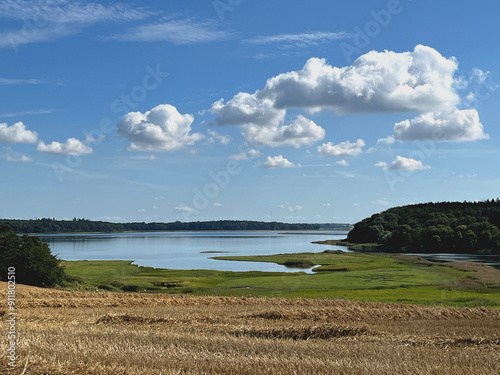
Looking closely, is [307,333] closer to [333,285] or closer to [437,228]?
[333,285]

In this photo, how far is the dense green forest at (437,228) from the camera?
399 feet

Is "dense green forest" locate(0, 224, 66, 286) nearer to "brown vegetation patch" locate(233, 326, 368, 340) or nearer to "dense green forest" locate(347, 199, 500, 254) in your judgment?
"brown vegetation patch" locate(233, 326, 368, 340)

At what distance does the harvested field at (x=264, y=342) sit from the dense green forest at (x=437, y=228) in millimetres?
104598

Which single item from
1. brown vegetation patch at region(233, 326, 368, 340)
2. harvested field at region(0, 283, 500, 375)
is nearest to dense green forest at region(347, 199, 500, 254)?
harvested field at region(0, 283, 500, 375)

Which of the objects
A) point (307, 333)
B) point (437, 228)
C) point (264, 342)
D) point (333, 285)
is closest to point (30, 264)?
point (333, 285)

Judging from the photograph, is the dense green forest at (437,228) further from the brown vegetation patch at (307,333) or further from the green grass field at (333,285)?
the brown vegetation patch at (307,333)

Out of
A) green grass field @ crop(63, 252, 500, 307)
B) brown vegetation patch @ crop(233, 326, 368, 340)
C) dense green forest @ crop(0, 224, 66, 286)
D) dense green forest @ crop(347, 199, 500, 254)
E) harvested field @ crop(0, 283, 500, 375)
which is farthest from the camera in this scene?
dense green forest @ crop(347, 199, 500, 254)

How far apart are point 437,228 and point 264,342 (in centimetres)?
12967

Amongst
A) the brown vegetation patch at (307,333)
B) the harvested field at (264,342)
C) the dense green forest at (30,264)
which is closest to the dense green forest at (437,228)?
the dense green forest at (30,264)

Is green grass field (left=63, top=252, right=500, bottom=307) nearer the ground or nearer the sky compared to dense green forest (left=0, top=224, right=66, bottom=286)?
nearer the ground

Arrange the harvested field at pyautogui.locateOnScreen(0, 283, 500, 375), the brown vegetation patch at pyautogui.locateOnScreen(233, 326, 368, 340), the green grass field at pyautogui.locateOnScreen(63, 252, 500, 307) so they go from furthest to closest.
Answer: the green grass field at pyautogui.locateOnScreen(63, 252, 500, 307) → the brown vegetation patch at pyautogui.locateOnScreen(233, 326, 368, 340) → the harvested field at pyautogui.locateOnScreen(0, 283, 500, 375)

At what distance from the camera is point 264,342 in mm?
14453

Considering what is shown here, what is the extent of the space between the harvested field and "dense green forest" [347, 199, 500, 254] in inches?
4118

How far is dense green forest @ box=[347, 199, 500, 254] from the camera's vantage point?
121688mm
